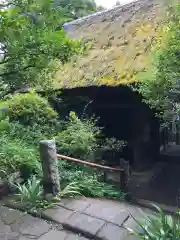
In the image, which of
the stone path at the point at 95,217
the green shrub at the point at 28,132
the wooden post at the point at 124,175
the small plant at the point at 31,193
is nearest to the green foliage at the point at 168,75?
the stone path at the point at 95,217

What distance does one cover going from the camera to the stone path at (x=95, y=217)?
115 inches

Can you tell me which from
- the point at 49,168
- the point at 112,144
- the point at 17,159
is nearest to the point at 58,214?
the point at 49,168

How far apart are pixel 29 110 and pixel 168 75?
12.1 ft

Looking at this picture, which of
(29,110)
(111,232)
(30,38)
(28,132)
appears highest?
(30,38)

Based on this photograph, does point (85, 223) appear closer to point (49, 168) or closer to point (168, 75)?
point (49, 168)

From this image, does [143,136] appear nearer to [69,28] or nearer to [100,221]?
[100,221]

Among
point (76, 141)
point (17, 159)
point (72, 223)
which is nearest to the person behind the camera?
point (72, 223)

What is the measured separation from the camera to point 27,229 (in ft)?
9.91

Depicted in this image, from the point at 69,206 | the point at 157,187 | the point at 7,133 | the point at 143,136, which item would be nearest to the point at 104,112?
the point at 143,136

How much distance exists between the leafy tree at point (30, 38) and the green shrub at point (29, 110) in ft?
5.79

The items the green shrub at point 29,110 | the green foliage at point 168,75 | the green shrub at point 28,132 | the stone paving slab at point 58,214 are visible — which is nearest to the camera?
the green foliage at point 168,75

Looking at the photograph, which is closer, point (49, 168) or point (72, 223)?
point (72, 223)

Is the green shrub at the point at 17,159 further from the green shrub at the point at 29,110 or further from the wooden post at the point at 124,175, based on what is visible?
the wooden post at the point at 124,175

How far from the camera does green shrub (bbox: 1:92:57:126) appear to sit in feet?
18.7
